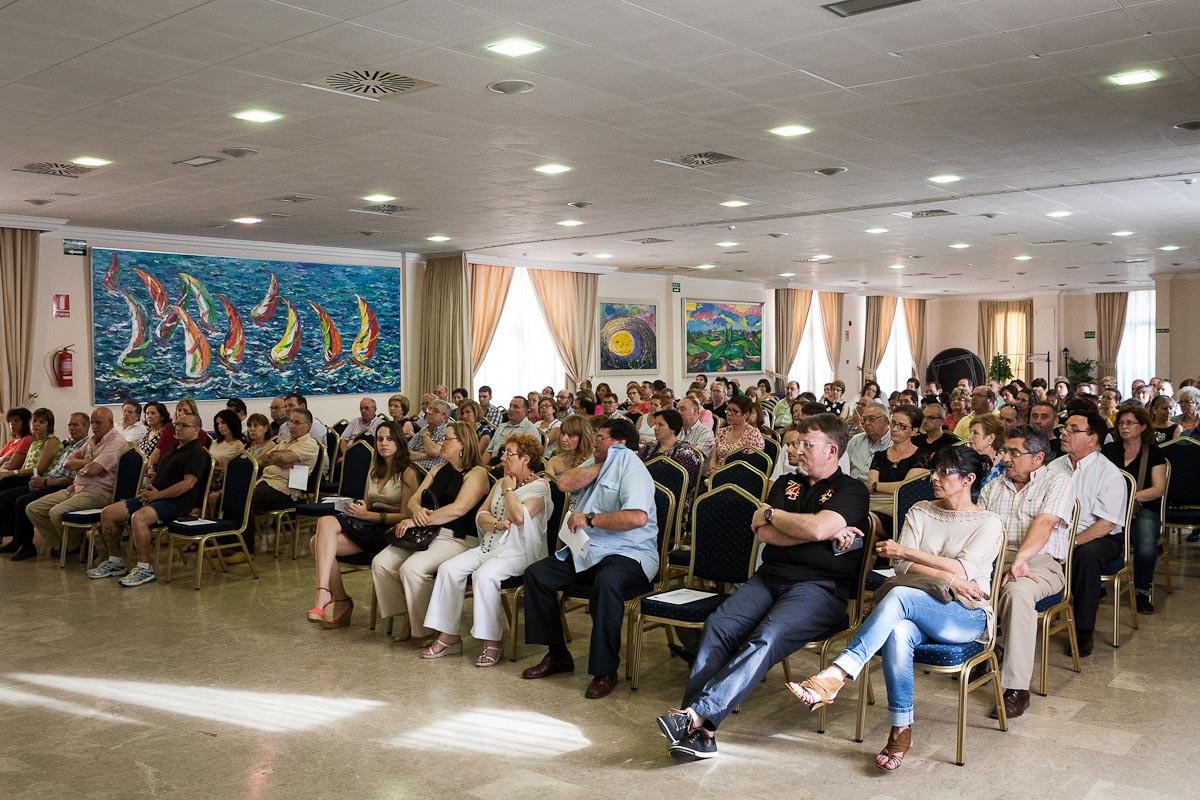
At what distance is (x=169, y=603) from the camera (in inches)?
272

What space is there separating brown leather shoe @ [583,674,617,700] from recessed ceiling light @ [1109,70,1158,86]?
4271 millimetres

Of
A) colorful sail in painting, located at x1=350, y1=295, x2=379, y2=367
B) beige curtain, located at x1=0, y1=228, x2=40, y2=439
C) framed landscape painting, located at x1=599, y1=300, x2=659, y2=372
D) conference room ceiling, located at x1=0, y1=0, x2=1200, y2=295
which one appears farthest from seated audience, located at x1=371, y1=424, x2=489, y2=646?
framed landscape painting, located at x1=599, y1=300, x2=659, y2=372

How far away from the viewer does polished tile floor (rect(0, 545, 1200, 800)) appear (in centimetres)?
386

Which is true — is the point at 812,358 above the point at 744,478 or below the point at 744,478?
above

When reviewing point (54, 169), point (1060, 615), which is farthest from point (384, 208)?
point (1060, 615)

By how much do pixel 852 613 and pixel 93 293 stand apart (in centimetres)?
1017

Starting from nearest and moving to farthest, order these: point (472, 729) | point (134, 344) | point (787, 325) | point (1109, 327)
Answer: point (472, 729) < point (134, 344) < point (787, 325) < point (1109, 327)

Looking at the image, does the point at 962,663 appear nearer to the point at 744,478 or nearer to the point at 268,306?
the point at 744,478

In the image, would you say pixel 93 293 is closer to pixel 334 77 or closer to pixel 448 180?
pixel 448 180

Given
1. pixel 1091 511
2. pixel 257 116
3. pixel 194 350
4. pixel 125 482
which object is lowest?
pixel 125 482

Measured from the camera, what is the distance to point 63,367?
1155 cm

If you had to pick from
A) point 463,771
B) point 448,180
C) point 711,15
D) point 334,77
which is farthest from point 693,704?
point 448,180

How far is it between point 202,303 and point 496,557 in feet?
28.2

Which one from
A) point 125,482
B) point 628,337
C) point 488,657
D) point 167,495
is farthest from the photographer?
point 628,337
